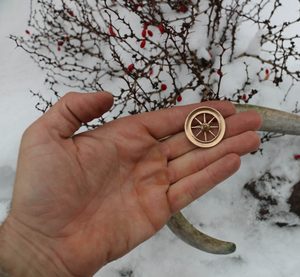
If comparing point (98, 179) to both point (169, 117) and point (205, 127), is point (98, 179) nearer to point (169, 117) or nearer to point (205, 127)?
point (169, 117)

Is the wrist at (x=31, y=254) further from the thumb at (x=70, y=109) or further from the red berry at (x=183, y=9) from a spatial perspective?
the red berry at (x=183, y=9)

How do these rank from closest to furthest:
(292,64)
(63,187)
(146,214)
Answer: (63,187) < (146,214) < (292,64)

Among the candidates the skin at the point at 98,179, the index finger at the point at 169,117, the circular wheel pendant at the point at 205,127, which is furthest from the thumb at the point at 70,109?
the circular wheel pendant at the point at 205,127

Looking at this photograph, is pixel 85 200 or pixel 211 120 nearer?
pixel 85 200

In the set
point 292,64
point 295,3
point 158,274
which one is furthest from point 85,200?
point 295,3

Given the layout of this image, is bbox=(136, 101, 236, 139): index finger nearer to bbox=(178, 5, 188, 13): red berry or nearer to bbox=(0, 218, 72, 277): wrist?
bbox=(0, 218, 72, 277): wrist

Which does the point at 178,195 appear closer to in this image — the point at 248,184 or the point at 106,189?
the point at 106,189
